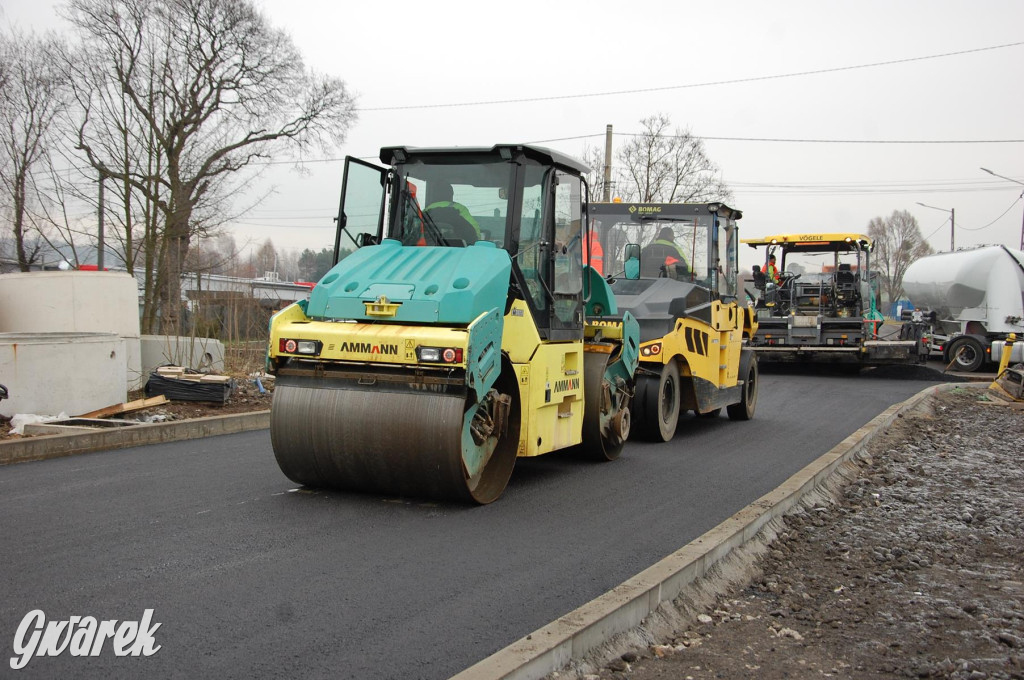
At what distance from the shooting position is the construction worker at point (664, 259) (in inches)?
459

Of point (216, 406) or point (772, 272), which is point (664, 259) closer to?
point (216, 406)

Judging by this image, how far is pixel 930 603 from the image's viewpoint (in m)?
5.05

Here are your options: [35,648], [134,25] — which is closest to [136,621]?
[35,648]

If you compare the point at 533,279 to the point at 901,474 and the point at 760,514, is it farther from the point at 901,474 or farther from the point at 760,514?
the point at 901,474

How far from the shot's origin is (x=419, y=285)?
21.6 feet

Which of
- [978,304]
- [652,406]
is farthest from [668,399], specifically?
[978,304]

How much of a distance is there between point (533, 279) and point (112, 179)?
15.4 m

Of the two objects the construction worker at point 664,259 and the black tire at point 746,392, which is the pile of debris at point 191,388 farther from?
Answer: the black tire at point 746,392

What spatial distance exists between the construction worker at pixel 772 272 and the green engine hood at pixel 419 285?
16671mm

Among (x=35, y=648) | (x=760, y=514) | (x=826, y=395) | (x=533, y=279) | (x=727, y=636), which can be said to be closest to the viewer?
(x=35, y=648)

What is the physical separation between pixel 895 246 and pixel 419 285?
86.7m

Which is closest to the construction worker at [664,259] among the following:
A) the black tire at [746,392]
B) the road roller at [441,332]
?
the black tire at [746,392]

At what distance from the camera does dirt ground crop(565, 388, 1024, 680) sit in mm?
4164

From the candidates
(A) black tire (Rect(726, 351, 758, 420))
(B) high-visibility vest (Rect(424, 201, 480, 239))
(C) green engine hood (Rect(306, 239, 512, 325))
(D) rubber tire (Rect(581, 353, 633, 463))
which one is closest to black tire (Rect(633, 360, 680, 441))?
(D) rubber tire (Rect(581, 353, 633, 463))
